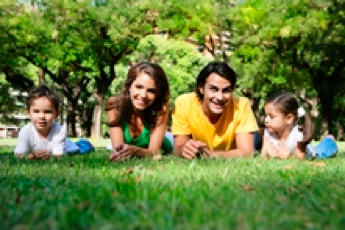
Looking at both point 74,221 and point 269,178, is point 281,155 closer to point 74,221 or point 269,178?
point 269,178

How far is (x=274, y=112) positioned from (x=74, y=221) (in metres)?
4.75

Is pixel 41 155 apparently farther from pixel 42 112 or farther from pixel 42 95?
pixel 42 95

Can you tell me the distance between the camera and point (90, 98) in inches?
1811

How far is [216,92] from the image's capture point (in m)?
5.37

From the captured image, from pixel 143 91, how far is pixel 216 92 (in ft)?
2.88

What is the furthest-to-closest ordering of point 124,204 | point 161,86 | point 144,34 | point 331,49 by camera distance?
point 144,34 → point 331,49 → point 161,86 → point 124,204

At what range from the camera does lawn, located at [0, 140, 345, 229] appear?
1.72 m

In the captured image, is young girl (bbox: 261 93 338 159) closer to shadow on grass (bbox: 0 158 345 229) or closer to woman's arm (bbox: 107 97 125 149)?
→ woman's arm (bbox: 107 97 125 149)

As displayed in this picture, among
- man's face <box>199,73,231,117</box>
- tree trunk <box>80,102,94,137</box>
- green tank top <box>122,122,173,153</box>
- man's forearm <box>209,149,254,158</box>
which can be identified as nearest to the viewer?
man's face <box>199,73,231,117</box>

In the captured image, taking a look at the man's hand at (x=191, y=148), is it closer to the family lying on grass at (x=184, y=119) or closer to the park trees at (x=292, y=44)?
the family lying on grass at (x=184, y=119)

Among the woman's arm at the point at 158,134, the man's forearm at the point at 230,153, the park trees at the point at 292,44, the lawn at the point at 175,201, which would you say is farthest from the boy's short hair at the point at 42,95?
the park trees at the point at 292,44

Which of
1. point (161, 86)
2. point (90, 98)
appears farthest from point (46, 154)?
point (90, 98)

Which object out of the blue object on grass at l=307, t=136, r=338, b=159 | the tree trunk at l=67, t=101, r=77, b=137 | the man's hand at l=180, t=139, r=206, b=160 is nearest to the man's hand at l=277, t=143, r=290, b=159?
the blue object on grass at l=307, t=136, r=338, b=159

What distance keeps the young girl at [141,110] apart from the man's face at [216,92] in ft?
1.88
